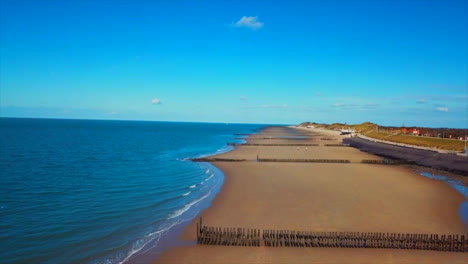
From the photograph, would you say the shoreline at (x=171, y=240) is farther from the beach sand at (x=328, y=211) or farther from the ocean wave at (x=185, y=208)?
the beach sand at (x=328, y=211)

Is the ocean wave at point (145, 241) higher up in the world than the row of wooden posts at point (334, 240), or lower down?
lower down

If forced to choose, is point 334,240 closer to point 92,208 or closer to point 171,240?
point 171,240

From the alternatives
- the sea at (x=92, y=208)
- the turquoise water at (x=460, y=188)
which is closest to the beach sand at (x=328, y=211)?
the turquoise water at (x=460, y=188)

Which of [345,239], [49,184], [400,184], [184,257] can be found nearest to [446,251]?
[345,239]

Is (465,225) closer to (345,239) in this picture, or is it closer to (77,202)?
(345,239)

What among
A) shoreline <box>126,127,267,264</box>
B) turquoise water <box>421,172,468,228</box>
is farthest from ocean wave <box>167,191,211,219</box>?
turquoise water <box>421,172,468,228</box>

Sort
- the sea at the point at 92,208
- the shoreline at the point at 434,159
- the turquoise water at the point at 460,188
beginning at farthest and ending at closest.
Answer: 1. the shoreline at the point at 434,159
2. the turquoise water at the point at 460,188
3. the sea at the point at 92,208
